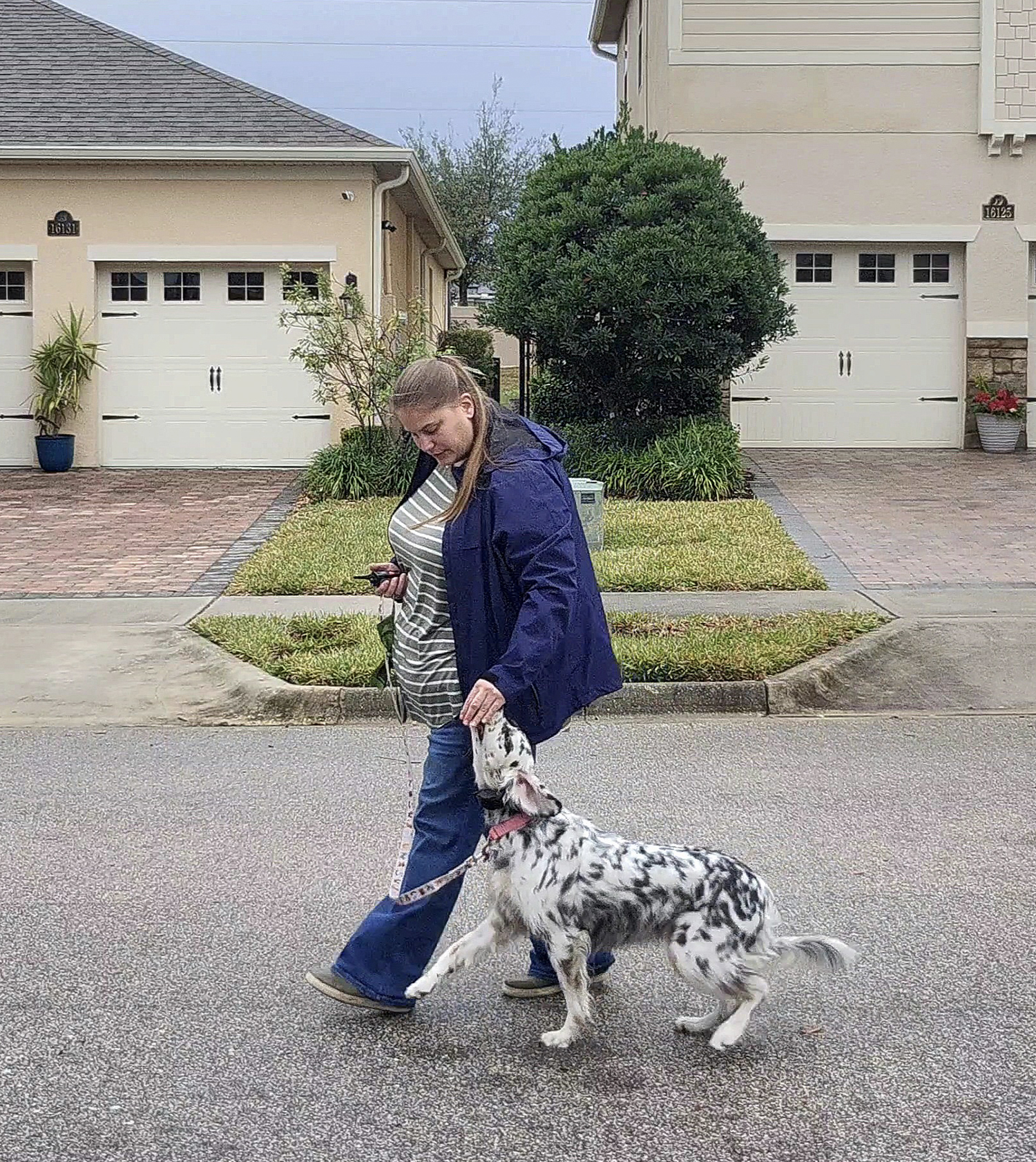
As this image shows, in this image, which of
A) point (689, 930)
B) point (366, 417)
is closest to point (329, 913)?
point (689, 930)

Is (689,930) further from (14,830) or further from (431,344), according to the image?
(431,344)

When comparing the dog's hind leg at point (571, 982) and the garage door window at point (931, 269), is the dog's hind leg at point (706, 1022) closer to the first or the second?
the dog's hind leg at point (571, 982)

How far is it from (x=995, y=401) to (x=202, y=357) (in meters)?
9.51

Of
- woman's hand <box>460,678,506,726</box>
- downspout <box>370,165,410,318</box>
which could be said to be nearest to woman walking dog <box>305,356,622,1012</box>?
woman's hand <box>460,678,506,726</box>

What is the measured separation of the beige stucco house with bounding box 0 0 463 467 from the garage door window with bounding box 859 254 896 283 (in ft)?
18.4

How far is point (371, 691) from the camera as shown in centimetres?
823

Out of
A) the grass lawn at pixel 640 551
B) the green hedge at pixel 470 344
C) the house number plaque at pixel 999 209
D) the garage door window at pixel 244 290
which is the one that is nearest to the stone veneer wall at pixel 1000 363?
the house number plaque at pixel 999 209

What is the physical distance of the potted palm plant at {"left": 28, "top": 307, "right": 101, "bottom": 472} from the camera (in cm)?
1798

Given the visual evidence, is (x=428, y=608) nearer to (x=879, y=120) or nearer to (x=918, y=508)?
(x=918, y=508)

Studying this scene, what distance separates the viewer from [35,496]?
16234mm

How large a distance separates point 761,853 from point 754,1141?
7.41 ft

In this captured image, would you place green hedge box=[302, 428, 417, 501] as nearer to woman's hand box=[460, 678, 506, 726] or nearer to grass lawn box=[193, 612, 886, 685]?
grass lawn box=[193, 612, 886, 685]

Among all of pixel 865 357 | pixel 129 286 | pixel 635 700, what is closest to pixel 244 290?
pixel 129 286

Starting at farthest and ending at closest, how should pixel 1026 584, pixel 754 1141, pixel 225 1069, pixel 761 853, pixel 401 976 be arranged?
pixel 1026 584 < pixel 761 853 < pixel 401 976 < pixel 225 1069 < pixel 754 1141
